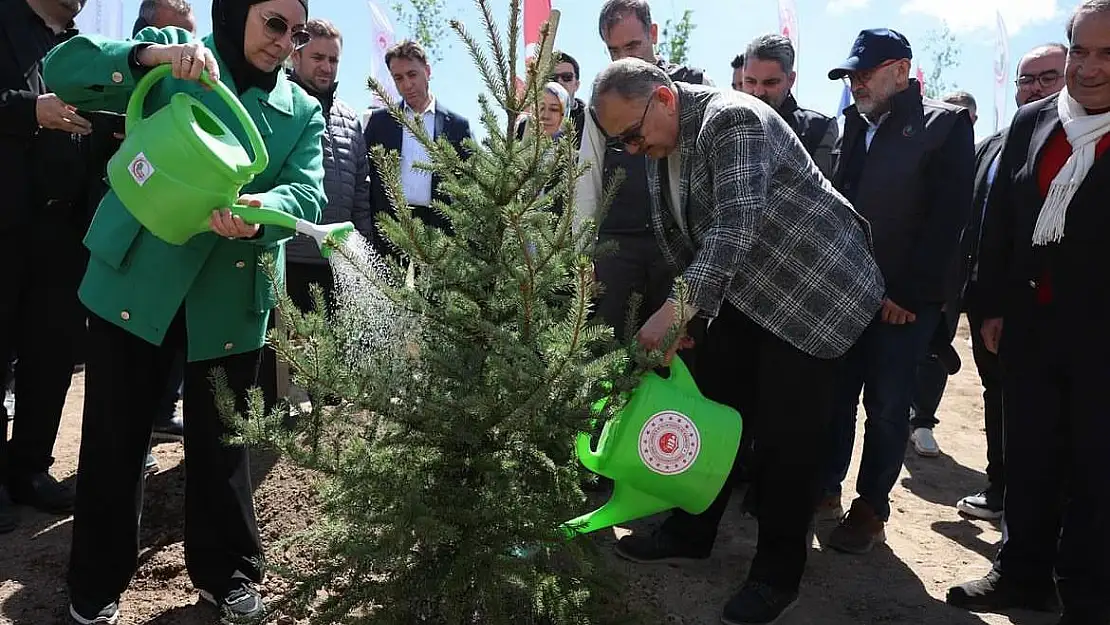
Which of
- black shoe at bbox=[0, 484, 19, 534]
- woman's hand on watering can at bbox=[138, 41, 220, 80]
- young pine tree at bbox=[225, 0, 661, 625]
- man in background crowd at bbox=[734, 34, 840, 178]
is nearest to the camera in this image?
young pine tree at bbox=[225, 0, 661, 625]

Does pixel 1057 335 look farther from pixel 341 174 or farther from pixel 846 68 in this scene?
pixel 341 174

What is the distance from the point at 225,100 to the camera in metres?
2.12

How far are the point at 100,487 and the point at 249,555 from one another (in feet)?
1.68

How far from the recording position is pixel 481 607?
6.50ft

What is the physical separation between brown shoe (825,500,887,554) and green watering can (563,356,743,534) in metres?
A: 1.49

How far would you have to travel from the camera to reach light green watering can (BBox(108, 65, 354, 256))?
78.0 inches

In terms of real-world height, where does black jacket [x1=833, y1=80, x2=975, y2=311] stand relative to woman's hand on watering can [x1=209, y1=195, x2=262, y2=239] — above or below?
above

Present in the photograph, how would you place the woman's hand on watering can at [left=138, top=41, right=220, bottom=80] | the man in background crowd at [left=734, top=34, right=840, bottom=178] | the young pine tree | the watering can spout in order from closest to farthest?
the young pine tree → the woman's hand on watering can at [left=138, top=41, right=220, bottom=80] → the watering can spout → the man in background crowd at [left=734, top=34, right=840, bottom=178]

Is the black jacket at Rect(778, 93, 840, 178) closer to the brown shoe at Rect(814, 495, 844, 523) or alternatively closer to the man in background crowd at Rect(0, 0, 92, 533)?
the brown shoe at Rect(814, 495, 844, 523)

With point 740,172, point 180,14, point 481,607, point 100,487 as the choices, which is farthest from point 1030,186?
point 180,14

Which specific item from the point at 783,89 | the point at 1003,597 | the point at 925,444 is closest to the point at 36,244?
the point at 783,89

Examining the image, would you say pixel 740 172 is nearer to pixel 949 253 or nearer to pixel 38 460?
pixel 949 253

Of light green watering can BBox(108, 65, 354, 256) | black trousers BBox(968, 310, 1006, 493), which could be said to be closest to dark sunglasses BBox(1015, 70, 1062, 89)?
black trousers BBox(968, 310, 1006, 493)

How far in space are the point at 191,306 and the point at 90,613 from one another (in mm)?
1024
